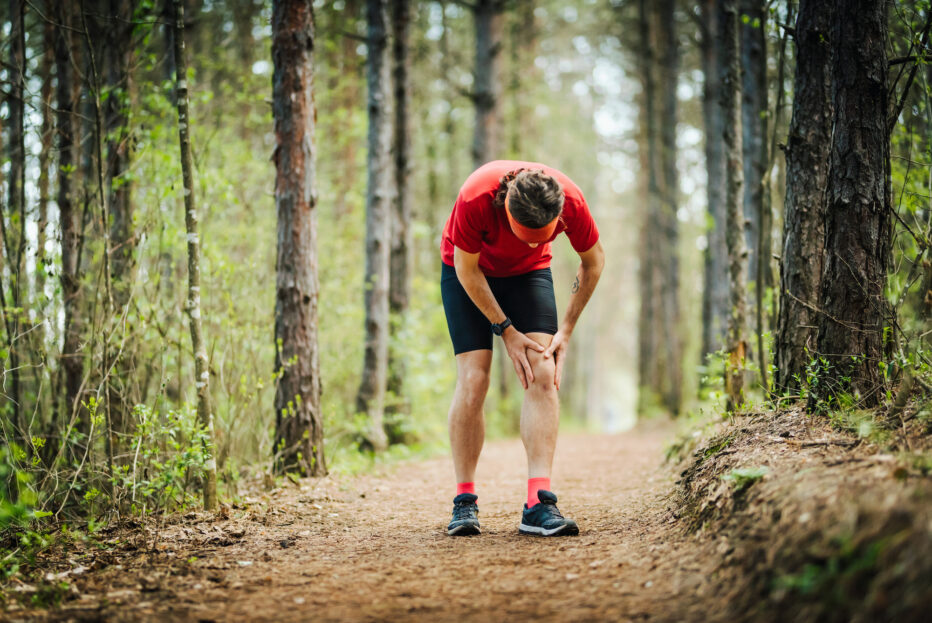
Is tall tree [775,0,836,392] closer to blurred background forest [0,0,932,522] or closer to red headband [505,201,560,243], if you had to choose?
blurred background forest [0,0,932,522]

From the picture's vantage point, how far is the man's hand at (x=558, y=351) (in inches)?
135

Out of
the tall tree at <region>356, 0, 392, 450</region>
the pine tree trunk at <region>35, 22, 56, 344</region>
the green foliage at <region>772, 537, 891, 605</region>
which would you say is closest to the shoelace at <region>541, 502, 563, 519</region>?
the green foliage at <region>772, 537, 891, 605</region>

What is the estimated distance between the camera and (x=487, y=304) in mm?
3352

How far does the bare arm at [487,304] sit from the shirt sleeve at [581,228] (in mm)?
516

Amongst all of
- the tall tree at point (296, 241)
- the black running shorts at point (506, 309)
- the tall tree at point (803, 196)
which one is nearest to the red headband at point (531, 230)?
the black running shorts at point (506, 309)

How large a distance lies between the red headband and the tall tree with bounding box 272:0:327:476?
2.54 meters

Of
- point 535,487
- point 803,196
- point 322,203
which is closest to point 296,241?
point 535,487

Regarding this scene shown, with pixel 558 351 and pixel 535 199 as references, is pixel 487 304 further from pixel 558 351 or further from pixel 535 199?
pixel 535 199

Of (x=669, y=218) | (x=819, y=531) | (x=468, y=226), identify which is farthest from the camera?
(x=669, y=218)

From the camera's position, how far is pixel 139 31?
4352mm

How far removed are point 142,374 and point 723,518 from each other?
4.21 m

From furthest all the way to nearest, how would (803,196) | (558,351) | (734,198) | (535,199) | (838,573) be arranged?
(734,198)
(803,196)
(558,351)
(535,199)
(838,573)

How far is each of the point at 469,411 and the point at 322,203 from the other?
8.37m

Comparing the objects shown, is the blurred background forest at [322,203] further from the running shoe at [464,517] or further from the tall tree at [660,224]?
the running shoe at [464,517]
